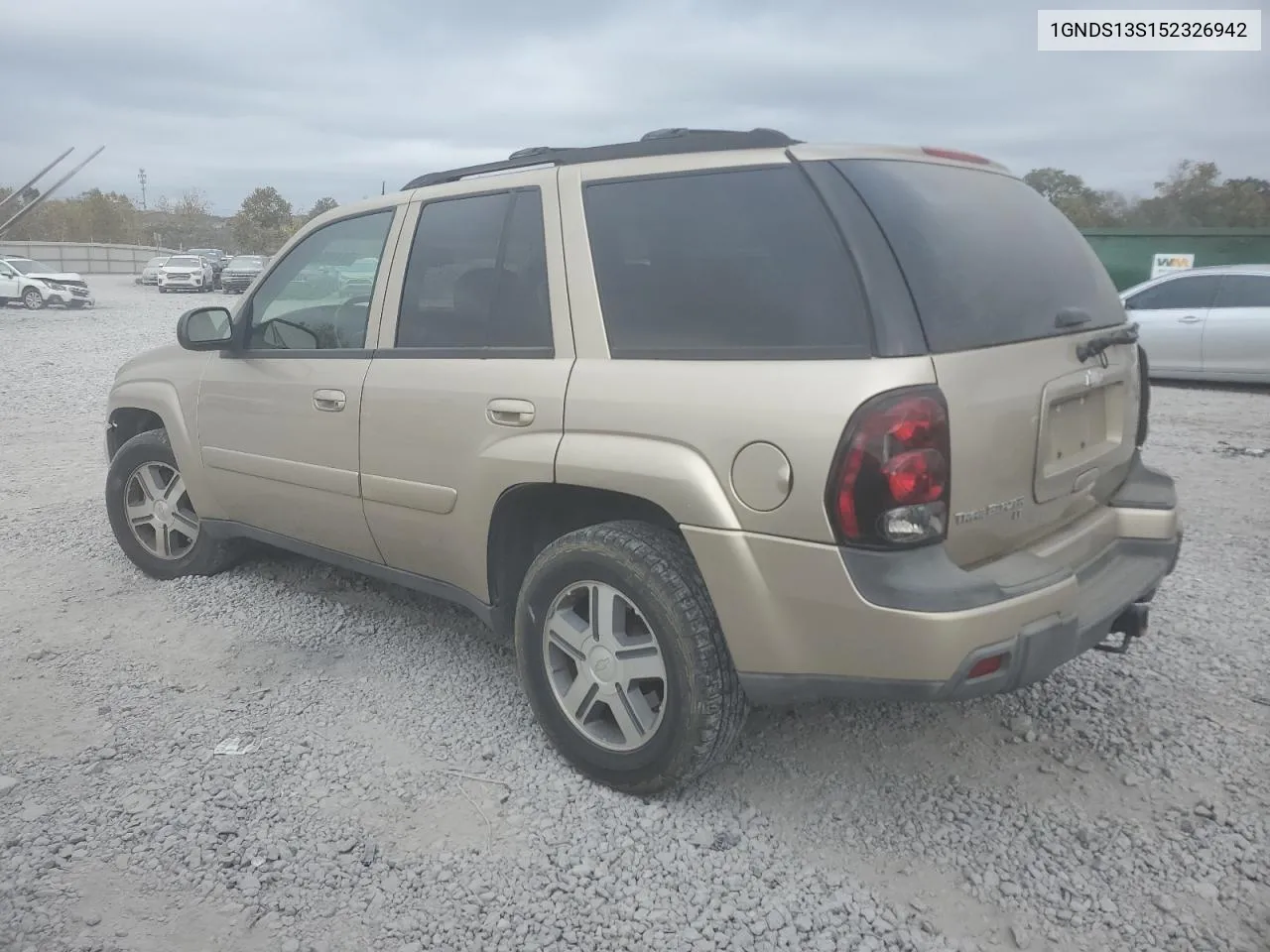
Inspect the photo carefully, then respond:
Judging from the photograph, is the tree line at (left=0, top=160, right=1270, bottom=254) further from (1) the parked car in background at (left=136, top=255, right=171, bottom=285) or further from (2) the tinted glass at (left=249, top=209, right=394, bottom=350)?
(2) the tinted glass at (left=249, top=209, right=394, bottom=350)

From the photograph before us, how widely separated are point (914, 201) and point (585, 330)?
1005mm

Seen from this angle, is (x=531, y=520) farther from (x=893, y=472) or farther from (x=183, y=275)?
(x=183, y=275)

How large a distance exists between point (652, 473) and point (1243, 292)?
1080 cm

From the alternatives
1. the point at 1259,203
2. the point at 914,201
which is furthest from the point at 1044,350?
the point at 1259,203

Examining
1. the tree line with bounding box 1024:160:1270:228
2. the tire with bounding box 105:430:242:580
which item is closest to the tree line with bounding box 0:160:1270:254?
the tree line with bounding box 1024:160:1270:228

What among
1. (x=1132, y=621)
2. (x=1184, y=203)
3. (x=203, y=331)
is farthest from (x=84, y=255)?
(x=1132, y=621)

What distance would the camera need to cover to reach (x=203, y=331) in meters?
4.24

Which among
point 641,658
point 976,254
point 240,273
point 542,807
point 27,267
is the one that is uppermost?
point 240,273

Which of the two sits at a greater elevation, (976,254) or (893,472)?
(976,254)

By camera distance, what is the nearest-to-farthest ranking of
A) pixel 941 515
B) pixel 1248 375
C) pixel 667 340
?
pixel 941 515, pixel 667 340, pixel 1248 375

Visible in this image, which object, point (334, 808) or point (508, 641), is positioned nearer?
point (334, 808)

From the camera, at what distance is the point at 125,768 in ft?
10.5

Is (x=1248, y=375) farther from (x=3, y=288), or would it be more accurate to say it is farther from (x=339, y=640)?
(x=3, y=288)

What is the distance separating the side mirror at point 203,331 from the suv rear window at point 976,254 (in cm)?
277
